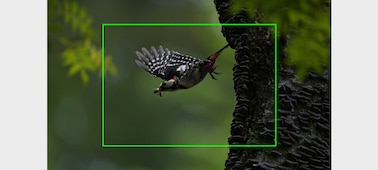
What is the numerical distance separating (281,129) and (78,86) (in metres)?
0.57

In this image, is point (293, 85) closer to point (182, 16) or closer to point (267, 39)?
point (267, 39)

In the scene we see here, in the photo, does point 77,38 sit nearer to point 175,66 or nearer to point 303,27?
point 175,66

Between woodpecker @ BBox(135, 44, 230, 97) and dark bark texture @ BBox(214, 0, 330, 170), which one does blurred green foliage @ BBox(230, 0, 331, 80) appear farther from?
woodpecker @ BBox(135, 44, 230, 97)

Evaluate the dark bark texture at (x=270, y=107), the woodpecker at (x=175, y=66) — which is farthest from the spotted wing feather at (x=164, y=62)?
the dark bark texture at (x=270, y=107)

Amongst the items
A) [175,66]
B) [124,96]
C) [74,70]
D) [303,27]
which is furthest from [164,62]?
[303,27]

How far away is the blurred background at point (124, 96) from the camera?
2.20 meters

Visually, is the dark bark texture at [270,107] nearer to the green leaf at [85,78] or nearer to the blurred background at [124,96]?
the blurred background at [124,96]

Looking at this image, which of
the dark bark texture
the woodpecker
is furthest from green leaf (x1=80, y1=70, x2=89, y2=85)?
the dark bark texture

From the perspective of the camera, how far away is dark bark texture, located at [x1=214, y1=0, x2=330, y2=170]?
218 cm

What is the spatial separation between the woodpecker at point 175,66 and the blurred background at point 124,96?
0.05 ft

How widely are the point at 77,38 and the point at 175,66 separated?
28 centimetres

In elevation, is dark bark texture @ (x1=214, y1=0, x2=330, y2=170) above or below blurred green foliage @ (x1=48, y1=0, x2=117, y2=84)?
below

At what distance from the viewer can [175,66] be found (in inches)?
87.3

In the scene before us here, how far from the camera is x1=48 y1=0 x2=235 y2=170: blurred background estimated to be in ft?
7.22
